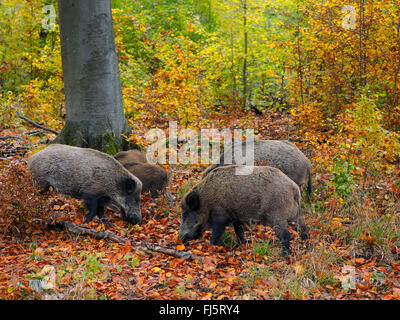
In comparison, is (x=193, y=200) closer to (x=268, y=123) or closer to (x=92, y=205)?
(x=92, y=205)

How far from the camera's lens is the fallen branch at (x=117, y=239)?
639cm

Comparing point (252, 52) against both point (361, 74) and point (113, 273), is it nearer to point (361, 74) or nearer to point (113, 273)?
point (361, 74)

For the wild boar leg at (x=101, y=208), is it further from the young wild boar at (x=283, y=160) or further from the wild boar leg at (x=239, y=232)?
the wild boar leg at (x=239, y=232)

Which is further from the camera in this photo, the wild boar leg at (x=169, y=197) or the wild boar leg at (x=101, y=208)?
the wild boar leg at (x=169, y=197)

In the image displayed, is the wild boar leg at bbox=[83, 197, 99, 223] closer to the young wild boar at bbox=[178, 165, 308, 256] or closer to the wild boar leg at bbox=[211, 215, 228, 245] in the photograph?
the young wild boar at bbox=[178, 165, 308, 256]

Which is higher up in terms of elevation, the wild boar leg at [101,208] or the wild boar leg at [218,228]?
the wild boar leg at [218,228]

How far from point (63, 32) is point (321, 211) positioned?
22.0 feet

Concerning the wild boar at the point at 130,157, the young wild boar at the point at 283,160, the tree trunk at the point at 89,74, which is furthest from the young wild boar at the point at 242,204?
the tree trunk at the point at 89,74

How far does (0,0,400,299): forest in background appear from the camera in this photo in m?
5.54

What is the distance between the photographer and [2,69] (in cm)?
1686

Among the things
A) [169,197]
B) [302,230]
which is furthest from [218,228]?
[169,197]

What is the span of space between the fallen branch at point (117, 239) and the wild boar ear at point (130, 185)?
1.13 meters

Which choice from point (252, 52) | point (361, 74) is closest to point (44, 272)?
point (361, 74)

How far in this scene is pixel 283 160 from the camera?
326 inches
